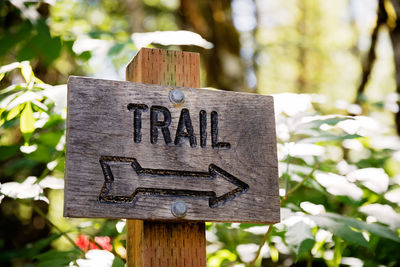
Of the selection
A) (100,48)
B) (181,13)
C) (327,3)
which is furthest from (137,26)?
(327,3)

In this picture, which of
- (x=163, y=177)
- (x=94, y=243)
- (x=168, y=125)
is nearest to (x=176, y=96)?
(x=168, y=125)

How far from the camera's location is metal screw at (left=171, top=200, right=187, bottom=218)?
0.93m

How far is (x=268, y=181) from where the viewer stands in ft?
3.38

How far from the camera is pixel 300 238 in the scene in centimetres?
117

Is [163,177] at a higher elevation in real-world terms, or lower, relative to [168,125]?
lower

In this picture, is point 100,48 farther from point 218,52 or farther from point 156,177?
point 218,52

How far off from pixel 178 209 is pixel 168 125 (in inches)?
7.0

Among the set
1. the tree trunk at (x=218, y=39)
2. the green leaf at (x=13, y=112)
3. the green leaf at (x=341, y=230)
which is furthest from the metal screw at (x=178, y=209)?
the tree trunk at (x=218, y=39)

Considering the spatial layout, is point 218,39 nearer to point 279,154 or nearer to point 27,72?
point 279,154

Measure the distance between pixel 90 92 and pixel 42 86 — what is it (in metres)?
0.39

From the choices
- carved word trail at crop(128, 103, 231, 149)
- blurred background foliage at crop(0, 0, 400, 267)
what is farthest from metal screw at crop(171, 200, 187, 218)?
blurred background foliage at crop(0, 0, 400, 267)

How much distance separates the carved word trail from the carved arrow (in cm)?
6

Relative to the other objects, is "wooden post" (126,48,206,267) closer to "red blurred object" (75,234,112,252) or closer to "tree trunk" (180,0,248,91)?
"red blurred object" (75,234,112,252)

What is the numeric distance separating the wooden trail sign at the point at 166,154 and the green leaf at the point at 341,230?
0.26 metres
